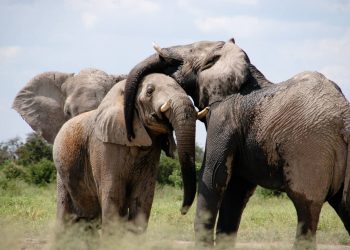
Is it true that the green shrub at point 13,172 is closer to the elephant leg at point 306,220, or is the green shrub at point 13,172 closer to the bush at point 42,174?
the bush at point 42,174

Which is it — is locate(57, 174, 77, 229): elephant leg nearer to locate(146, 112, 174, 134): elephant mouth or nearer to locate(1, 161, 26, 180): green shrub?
locate(146, 112, 174, 134): elephant mouth

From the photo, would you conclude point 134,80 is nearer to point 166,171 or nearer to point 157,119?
point 157,119

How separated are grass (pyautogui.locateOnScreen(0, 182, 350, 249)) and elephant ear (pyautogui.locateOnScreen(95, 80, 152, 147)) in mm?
795

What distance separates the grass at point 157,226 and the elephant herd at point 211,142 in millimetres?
369

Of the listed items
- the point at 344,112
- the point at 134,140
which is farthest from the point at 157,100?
the point at 344,112

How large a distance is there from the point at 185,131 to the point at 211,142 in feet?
2.45

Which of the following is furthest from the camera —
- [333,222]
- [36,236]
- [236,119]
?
[333,222]

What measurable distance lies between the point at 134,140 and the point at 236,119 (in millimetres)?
965

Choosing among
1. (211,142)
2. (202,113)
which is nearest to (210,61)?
(202,113)

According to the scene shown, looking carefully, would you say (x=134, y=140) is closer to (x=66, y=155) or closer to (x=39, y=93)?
(x=66, y=155)

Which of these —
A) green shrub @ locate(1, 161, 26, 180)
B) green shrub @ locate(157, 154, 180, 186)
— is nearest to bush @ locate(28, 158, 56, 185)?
green shrub @ locate(1, 161, 26, 180)

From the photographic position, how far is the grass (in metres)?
7.38

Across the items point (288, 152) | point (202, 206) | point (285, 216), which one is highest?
point (288, 152)

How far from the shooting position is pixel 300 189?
782 centimetres
